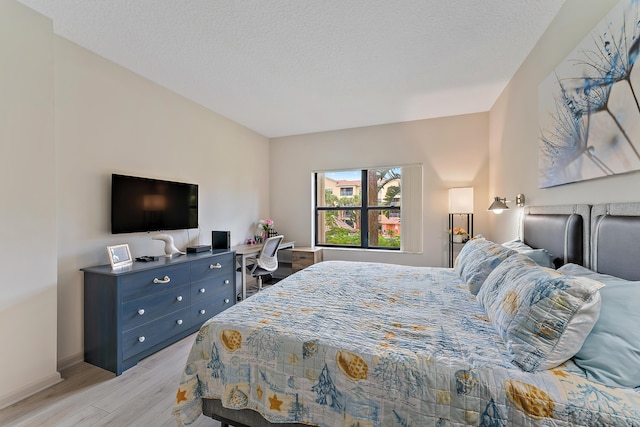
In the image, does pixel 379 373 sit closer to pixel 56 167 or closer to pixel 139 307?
pixel 139 307

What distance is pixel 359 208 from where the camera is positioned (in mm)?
4570

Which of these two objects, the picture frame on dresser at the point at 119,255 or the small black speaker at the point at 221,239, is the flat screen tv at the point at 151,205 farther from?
the small black speaker at the point at 221,239

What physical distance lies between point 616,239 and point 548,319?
0.65 metres

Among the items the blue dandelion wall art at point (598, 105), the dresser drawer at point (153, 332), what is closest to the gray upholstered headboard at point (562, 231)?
the blue dandelion wall art at point (598, 105)

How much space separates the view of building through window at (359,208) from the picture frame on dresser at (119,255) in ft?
9.93

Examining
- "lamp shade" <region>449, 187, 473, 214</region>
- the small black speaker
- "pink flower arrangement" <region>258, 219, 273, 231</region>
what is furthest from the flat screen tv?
"lamp shade" <region>449, 187, 473, 214</region>

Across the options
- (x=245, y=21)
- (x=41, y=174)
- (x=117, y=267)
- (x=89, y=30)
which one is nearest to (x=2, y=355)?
(x=117, y=267)

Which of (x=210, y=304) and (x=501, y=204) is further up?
(x=501, y=204)

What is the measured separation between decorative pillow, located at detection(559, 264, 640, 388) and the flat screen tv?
128 inches

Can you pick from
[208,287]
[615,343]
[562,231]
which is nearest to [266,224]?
[208,287]

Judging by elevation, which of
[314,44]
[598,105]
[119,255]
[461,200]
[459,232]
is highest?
[314,44]

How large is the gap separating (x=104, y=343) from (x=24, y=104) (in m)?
1.87

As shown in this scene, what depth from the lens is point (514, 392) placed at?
0.89m

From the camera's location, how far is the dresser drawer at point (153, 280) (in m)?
2.05
